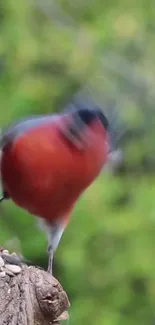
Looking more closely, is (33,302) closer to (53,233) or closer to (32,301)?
(32,301)

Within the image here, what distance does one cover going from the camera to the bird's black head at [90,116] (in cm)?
150

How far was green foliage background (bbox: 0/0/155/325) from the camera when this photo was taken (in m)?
2.73

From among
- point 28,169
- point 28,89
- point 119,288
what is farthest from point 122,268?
point 28,169

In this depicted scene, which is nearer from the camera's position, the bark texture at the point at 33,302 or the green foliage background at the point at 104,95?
the bark texture at the point at 33,302

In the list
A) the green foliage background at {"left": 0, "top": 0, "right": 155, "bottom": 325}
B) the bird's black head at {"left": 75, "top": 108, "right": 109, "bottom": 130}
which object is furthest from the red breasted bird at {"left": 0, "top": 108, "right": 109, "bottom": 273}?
the green foliage background at {"left": 0, "top": 0, "right": 155, "bottom": 325}

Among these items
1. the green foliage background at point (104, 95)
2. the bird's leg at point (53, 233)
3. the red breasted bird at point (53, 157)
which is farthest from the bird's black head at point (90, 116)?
the green foliage background at point (104, 95)

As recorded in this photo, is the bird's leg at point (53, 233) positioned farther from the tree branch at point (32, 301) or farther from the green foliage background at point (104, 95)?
the green foliage background at point (104, 95)

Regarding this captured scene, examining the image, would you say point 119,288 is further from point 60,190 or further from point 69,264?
point 60,190

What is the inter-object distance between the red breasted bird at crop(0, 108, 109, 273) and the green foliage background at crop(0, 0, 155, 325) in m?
1.02

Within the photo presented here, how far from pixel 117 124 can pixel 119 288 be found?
124 cm

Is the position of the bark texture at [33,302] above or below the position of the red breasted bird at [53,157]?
below

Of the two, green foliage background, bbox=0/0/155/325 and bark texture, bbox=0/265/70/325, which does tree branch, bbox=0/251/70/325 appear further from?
green foliage background, bbox=0/0/155/325

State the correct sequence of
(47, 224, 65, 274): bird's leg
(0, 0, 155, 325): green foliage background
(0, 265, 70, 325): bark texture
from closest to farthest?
(0, 265, 70, 325): bark texture
(47, 224, 65, 274): bird's leg
(0, 0, 155, 325): green foliage background

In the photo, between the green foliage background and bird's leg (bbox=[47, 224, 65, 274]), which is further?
the green foliage background
